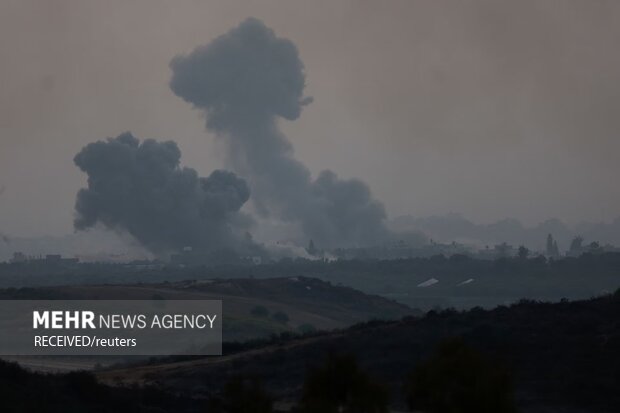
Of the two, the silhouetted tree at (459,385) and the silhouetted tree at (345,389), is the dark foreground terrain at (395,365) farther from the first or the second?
the silhouetted tree at (459,385)

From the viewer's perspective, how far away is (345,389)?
23672mm

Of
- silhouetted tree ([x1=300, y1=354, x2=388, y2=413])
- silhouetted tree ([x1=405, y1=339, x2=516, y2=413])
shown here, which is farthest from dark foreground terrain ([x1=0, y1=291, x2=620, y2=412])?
silhouetted tree ([x1=405, y1=339, x2=516, y2=413])

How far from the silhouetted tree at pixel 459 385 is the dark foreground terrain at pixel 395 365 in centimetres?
1213

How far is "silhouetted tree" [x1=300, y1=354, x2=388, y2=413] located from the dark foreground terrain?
10374 mm

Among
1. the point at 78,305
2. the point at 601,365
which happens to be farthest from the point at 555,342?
the point at 78,305

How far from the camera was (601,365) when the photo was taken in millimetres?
44969

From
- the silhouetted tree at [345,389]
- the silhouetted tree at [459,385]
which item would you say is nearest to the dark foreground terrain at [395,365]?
the silhouetted tree at [345,389]

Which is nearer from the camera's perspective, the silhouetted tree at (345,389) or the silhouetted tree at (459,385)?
the silhouetted tree at (459,385)

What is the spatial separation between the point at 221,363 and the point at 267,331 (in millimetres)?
31994

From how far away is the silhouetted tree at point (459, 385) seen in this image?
21.6 metres

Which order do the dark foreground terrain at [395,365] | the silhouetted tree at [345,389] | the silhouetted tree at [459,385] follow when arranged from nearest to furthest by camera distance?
the silhouetted tree at [459,385] → the silhouetted tree at [345,389] → the dark foreground terrain at [395,365]

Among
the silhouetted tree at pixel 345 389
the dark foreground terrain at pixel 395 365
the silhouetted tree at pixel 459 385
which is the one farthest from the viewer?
the dark foreground terrain at pixel 395 365

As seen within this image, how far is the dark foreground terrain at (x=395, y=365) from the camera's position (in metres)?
36.8

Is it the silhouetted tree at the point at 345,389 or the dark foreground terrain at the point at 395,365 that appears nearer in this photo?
the silhouetted tree at the point at 345,389
